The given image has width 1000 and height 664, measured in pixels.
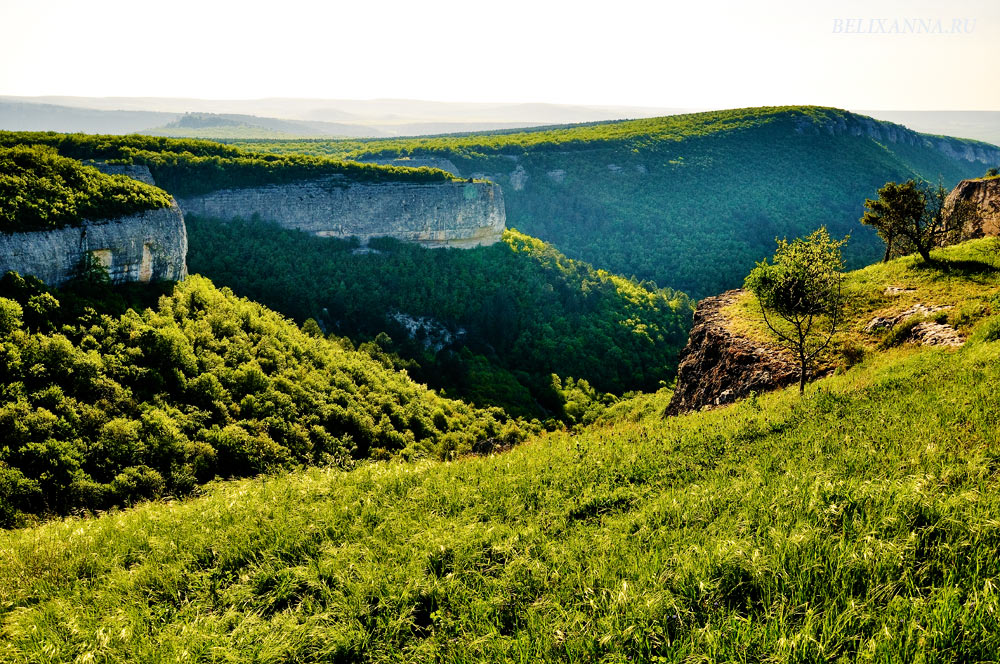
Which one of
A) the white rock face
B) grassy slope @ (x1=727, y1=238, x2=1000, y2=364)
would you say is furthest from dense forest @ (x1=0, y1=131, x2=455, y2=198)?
the white rock face

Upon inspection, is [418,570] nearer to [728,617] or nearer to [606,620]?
[606,620]

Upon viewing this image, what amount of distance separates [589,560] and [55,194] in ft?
89.3

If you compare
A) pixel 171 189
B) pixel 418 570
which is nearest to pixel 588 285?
pixel 171 189

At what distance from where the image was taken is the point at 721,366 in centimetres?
1917

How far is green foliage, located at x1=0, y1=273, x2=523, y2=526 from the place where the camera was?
15594 mm

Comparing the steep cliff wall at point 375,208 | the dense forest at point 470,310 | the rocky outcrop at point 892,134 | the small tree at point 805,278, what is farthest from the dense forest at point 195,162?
the rocky outcrop at point 892,134

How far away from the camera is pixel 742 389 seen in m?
17.1

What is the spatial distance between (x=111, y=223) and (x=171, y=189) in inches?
629

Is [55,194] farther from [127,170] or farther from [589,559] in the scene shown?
[589,559]

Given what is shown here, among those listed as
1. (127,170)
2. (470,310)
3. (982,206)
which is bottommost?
(470,310)

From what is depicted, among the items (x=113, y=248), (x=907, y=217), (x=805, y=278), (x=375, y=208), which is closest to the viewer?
(x=805, y=278)

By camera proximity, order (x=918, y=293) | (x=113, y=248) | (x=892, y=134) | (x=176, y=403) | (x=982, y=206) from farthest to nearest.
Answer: (x=892, y=134)
(x=982, y=206)
(x=113, y=248)
(x=176, y=403)
(x=918, y=293)

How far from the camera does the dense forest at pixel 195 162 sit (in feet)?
114

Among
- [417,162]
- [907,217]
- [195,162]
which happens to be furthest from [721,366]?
[417,162]
